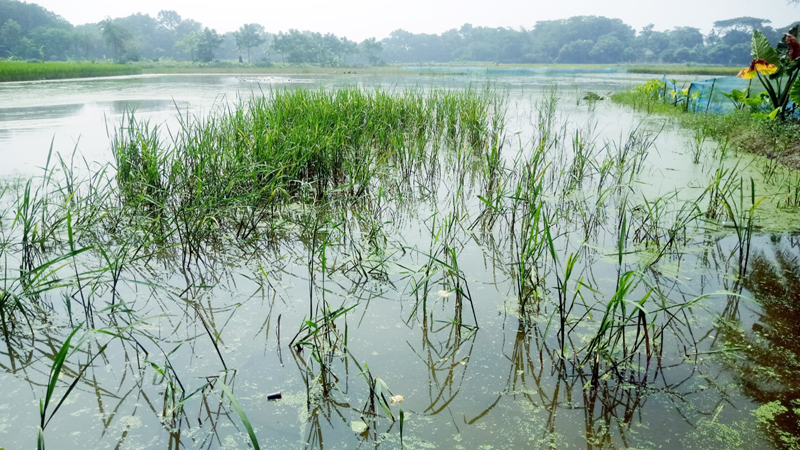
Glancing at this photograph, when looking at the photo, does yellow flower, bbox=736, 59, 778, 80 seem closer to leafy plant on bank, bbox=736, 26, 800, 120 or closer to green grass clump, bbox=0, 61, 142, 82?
leafy plant on bank, bbox=736, 26, 800, 120

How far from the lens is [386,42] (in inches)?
3644

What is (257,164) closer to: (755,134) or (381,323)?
(381,323)

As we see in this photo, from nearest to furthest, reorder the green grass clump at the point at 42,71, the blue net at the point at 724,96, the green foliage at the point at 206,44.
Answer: the blue net at the point at 724,96 → the green grass clump at the point at 42,71 → the green foliage at the point at 206,44

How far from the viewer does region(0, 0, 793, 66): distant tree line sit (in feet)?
162

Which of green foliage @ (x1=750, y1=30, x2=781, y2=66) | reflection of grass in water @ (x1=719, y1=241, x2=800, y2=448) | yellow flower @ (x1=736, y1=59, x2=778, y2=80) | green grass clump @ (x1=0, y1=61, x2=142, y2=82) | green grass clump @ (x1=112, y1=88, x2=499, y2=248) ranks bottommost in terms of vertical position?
reflection of grass in water @ (x1=719, y1=241, x2=800, y2=448)

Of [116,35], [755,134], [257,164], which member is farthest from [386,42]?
[257,164]

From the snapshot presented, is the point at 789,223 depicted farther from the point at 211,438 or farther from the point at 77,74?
the point at 77,74

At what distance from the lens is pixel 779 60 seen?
568 cm

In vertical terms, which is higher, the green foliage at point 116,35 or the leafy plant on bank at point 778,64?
the green foliage at point 116,35

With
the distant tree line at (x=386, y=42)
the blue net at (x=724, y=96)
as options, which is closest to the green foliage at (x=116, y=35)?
the distant tree line at (x=386, y=42)

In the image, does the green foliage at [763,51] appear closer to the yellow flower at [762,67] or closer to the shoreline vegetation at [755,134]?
the yellow flower at [762,67]

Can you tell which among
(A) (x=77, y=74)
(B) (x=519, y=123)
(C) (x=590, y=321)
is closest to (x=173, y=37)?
(A) (x=77, y=74)

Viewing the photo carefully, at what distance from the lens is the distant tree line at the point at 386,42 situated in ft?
162

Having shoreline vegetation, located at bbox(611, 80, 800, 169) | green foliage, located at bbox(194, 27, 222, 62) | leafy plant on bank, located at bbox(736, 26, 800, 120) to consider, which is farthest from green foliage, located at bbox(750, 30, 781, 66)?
green foliage, located at bbox(194, 27, 222, 62)
